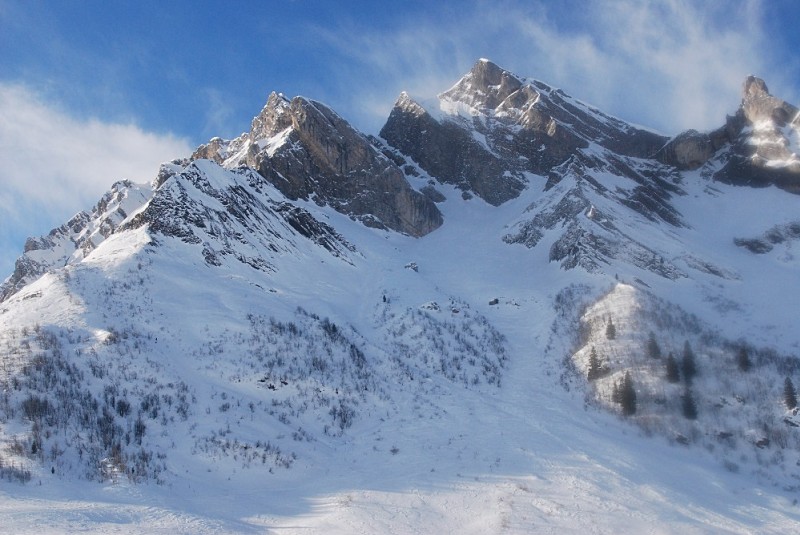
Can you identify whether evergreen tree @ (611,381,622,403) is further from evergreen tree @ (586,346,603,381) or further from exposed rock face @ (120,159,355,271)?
exposed rock face @ (120,159,355,271)

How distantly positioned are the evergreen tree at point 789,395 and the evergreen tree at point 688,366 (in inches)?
223

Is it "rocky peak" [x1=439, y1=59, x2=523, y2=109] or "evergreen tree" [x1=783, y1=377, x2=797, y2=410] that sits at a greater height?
"rocky peak" [x1=439, y1=59, x2=523, y2=109]

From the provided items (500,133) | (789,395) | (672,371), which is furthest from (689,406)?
(500,133)

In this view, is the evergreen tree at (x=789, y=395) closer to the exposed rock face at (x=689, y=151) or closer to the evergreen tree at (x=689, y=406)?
the evergreen tree at (x=689, y=406)

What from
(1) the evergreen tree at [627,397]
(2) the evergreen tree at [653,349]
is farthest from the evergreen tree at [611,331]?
(1) the evergreen tree at [627,397]

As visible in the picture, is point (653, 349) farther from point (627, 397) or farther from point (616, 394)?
point (627, 397)

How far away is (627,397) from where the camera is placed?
135 feet

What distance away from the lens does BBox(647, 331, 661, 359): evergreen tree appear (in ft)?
151

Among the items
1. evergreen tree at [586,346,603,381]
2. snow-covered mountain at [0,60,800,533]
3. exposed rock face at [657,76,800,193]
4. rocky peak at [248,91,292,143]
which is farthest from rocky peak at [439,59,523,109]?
evergreen tree at [586,346,603,381]

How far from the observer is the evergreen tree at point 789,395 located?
41125mm

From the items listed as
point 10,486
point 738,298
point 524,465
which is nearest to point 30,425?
point 10,486

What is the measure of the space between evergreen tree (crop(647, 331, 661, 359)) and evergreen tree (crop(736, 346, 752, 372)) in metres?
6.36

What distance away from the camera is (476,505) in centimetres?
2309

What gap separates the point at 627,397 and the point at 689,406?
411 centimetres
